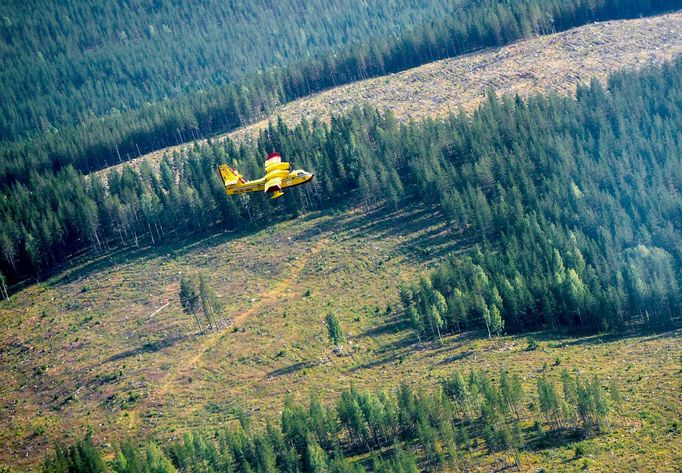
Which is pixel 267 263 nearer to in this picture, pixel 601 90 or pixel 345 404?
pixel 345 404

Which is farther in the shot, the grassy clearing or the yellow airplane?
the yellow airplane

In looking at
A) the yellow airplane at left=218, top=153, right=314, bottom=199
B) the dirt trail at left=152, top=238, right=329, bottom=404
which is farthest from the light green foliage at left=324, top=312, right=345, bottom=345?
Result: the yellow airplane at left=218, top=153, right=314, bottom=199

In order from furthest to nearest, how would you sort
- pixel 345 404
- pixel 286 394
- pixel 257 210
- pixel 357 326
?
1. pixel 257 210
2. pixel 357 326
3. pixel 286 394
4. pixel 345 404

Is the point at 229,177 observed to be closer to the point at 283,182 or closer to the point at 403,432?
the point at 283,182

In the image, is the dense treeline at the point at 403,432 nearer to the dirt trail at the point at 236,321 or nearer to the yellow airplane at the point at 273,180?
the dirt trail at the point at 236,321

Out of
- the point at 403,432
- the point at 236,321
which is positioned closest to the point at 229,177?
the point at 236,321

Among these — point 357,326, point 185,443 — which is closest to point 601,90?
point 357,326

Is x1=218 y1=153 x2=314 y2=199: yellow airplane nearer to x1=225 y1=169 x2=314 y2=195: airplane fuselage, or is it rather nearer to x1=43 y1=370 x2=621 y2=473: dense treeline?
x1=225 y1=169 x2=314 y2=195: airplane fuselage

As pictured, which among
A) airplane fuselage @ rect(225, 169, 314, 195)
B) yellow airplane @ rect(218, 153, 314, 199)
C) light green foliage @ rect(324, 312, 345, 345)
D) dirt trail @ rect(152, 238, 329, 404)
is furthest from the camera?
airplane fuselage @ rect(225, 169, 314, 195)
